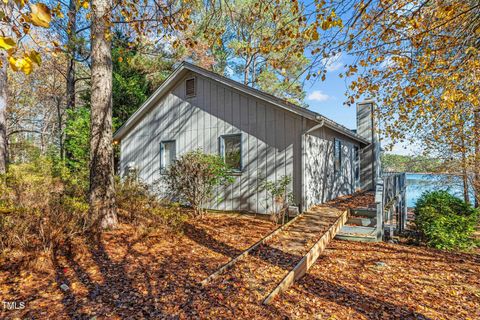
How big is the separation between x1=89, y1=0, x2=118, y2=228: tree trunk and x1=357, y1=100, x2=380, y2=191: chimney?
40.4 feet

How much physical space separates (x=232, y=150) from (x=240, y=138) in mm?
525

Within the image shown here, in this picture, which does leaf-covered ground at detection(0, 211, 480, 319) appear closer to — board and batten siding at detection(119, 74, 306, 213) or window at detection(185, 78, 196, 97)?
board and batten siding at detection(119, 74, 306, 213)

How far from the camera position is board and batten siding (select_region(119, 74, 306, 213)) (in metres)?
7.80

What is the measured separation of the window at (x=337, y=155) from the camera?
10320mm

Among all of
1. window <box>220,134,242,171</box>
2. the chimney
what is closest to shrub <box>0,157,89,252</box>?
window <box>220,134,242,171</box>

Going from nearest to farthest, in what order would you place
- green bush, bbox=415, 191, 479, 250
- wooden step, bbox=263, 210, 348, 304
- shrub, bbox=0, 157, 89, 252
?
wooden step, bbox=263, 210, 348, 304, shrub, bbox=0, 157, 89, 252, green bush, bbox=415, 191, 479, 250

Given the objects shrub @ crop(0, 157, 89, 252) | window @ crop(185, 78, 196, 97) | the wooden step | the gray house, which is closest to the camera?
the wooden step

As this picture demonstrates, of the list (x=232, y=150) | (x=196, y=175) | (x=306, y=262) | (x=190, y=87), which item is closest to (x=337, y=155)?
(x=232, y=150)

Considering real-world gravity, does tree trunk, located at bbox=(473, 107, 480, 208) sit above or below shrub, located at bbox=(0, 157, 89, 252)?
above

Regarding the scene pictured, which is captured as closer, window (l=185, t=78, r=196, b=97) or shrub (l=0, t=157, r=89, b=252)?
shrub (l=0, t=157, r=89, b=252)

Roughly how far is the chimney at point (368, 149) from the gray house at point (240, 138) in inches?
96.0

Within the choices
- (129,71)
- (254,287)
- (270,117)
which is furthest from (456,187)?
(129,71)

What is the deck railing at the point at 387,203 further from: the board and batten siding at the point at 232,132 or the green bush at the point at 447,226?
the board and batten siding at the point at 232,132

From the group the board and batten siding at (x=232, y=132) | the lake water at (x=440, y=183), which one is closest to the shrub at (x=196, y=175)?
the board and batten siding at (x=232, y=132)
